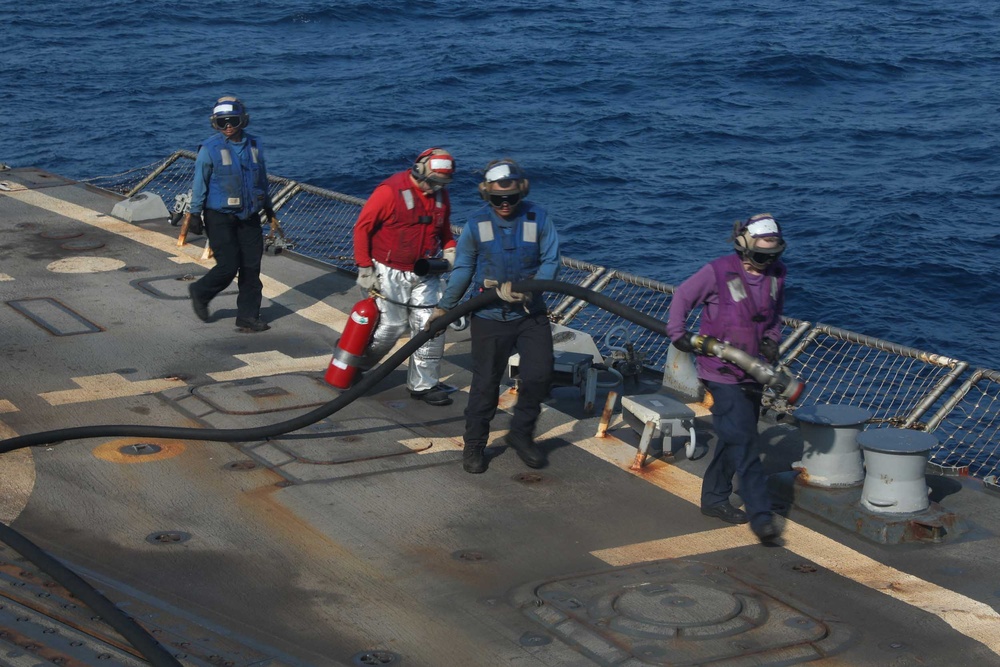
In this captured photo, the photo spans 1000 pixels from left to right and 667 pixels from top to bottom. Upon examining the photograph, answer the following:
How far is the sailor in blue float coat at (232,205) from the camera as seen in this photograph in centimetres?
1164

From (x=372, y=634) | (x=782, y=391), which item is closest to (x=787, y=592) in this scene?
(x=782, y=391)

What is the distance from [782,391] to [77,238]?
9790mm

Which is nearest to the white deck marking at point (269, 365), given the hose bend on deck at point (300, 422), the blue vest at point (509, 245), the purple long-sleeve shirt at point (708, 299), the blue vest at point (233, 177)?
the blue vest at point (233, 177)

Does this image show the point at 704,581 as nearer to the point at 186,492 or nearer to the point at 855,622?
the point at 855,622

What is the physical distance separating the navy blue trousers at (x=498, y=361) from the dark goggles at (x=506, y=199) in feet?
2.50

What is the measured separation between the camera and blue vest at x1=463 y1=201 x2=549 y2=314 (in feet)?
28.9

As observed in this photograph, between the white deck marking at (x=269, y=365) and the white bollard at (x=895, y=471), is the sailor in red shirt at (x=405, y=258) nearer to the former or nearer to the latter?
the white deck marking at (x=269, y=365)

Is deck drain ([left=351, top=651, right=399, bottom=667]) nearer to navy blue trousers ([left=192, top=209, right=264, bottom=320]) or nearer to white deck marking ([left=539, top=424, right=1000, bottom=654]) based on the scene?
white deck marking ([left=539, top=424, right=1000, bottom=654])

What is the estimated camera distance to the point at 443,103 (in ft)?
121

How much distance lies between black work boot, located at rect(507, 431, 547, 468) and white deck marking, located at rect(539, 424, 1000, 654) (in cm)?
79

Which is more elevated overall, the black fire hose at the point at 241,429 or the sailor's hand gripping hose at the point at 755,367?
the sailor's hand gripping hose at the point at 755,367

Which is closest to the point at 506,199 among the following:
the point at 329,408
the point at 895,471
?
the point at 329,408

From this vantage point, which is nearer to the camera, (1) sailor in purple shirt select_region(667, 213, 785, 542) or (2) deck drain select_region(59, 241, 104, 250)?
(1) sailor in purple shirt select_region(667, 213, 785, 542)

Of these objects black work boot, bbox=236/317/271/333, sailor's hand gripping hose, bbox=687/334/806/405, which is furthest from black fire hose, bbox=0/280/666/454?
black work boot, bbox=236/317/271/333
